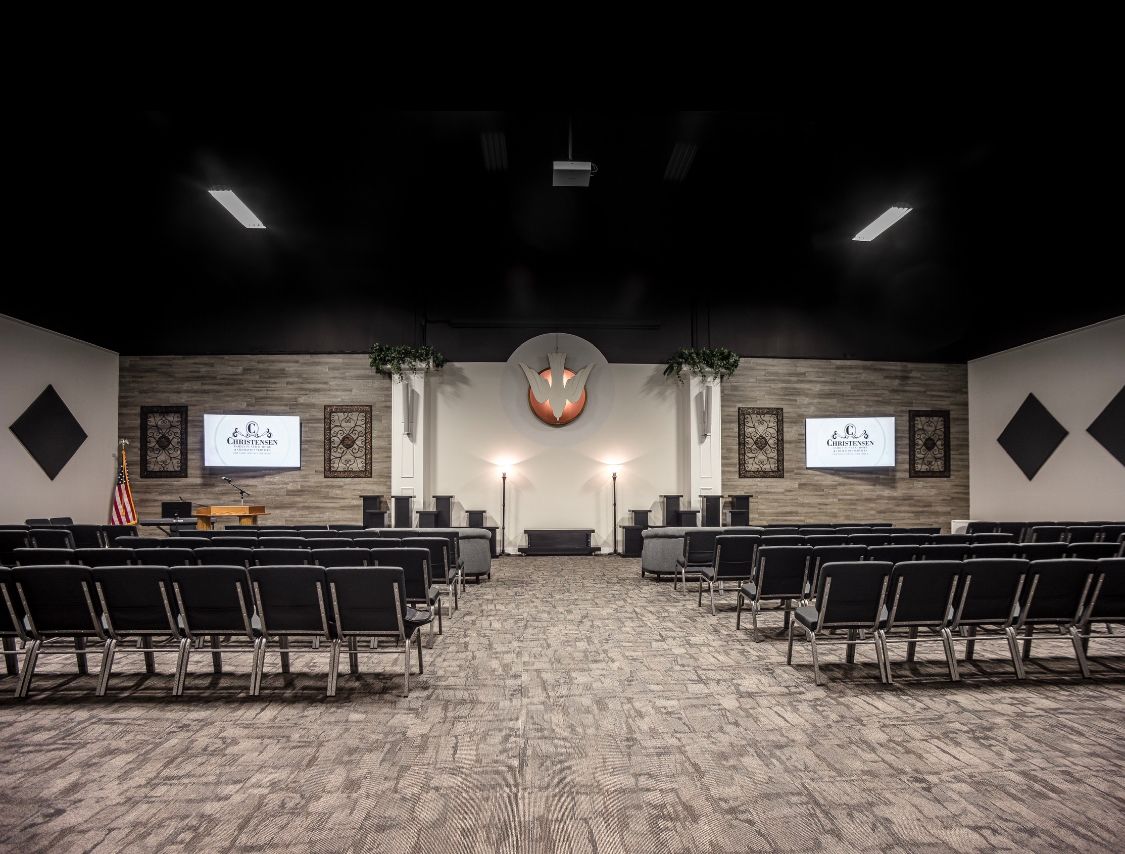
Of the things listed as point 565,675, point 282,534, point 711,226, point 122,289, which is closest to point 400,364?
point 122,289

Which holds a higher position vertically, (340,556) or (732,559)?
(340,556)

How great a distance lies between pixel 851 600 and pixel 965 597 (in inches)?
30.5

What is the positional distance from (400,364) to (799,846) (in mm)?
10477

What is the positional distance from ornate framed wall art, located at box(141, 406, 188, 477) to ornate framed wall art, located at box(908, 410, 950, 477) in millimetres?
14768

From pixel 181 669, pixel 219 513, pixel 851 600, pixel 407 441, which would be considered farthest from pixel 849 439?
pixel 181 669

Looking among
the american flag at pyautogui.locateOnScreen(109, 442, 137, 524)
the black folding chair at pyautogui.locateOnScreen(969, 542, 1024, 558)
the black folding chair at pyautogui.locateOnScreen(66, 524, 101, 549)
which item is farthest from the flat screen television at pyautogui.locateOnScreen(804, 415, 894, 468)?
the american flag at pyautogui.locateOnScreen(109, 442, 137, 524)

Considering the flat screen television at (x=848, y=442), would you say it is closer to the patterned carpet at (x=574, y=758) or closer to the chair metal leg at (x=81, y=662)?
the patterned carpet at (x=574, y=758)

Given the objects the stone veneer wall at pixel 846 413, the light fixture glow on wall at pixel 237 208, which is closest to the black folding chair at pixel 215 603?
the light fixture glow on wall at pixel 237 208

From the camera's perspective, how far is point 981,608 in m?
4.23

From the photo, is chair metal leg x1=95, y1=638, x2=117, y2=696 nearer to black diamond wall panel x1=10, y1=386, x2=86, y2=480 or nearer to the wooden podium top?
the wooden podium top

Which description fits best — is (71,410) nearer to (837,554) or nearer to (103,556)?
(103,556)

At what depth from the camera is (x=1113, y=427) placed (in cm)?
1005

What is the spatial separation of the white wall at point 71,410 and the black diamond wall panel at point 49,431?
0.32 ft

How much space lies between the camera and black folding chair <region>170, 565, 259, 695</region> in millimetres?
3861
